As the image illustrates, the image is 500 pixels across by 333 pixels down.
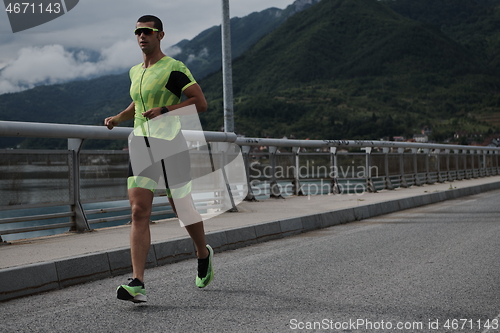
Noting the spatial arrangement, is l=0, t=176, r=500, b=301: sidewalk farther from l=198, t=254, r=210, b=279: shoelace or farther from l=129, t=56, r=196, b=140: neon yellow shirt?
l=129, t=56, r=196, b=140: neon yellow shirt

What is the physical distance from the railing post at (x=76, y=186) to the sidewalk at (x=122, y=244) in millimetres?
179

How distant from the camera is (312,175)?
1498 cm

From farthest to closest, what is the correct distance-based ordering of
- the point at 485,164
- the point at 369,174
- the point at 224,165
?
the point at 485,164
the point at 369,174
the point at 224,165

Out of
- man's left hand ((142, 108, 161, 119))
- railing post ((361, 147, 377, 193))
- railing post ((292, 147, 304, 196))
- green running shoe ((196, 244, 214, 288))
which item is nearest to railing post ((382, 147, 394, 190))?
railing post ((361, 147, 377, 193))

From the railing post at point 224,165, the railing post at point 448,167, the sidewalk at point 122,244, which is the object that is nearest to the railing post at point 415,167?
the railing post at point 448,167

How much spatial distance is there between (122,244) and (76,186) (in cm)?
161

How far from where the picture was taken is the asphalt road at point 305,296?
3.79 m

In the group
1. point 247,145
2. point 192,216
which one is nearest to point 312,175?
point 247,145

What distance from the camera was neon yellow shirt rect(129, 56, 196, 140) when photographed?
4414 millimetres

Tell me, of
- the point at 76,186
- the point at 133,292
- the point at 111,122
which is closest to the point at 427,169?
the point at 76,186

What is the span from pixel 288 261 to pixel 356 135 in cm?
9849

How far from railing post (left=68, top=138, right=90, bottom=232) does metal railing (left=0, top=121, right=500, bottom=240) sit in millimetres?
12

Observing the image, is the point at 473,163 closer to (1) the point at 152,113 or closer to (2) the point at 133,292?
(1) the point at 152,113

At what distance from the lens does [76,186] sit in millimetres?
7691
